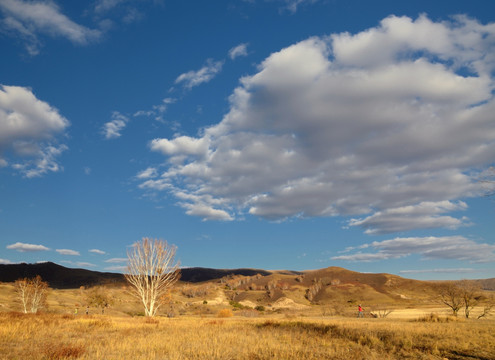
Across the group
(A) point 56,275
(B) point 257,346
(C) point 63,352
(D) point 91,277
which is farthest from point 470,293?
(A) point 56,275

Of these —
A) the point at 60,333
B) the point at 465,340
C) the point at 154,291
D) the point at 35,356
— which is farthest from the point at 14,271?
the point at 465,340

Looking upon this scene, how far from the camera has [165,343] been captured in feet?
47.6

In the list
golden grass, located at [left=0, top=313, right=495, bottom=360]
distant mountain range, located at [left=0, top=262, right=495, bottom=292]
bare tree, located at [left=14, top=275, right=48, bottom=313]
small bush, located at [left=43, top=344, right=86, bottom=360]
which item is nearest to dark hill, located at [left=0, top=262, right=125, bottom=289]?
distant mountain range, located at [left=0, top=262, right=495, bottom=292]

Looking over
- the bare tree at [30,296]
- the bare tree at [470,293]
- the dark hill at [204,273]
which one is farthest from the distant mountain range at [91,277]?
the bare tree at [30,296]

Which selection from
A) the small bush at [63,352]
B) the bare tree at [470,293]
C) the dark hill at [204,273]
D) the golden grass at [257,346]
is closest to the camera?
the small bush at [63,352]

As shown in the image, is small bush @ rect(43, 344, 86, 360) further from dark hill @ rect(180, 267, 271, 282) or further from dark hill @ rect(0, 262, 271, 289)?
dark hill @ rect(180, 267, 271, 282)

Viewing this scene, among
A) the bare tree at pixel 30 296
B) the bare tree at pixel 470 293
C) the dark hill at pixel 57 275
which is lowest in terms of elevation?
the dark hill at pixel 57 275

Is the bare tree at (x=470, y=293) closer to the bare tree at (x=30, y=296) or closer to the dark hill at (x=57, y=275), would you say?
the bare tree at (x=30, y=296)

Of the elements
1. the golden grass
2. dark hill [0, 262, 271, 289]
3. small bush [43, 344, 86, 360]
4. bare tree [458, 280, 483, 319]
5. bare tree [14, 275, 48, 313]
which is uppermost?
Result: small bush [43, 344, 86, 360]

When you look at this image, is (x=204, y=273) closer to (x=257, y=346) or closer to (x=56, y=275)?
(x=56, y=275)

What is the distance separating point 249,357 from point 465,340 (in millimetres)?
10151

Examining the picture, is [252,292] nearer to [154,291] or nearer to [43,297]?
[43,297]

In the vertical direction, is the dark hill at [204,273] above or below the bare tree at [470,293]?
→ below

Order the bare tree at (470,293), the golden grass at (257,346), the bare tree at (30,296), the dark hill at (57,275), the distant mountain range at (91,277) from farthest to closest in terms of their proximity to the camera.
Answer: the dark hill at (57,275) → the distant mountain range at (91,277) → the bare tree at (30,296) → the bare tree at (470,293) → the golden grass at (257,346)
